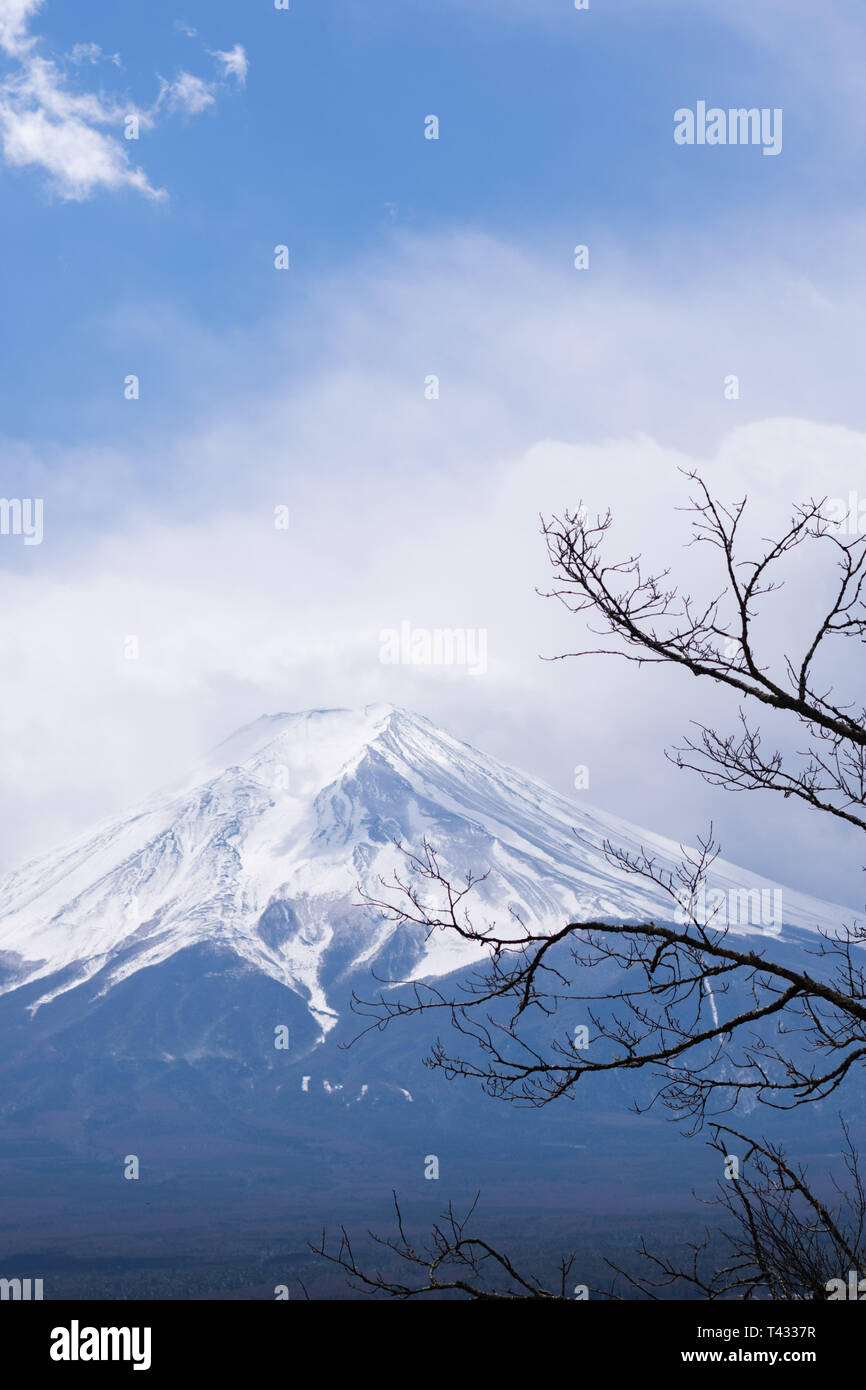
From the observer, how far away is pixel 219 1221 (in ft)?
620

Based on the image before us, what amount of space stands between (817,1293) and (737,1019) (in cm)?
186

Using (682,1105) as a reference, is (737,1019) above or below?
above

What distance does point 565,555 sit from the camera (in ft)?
24.6

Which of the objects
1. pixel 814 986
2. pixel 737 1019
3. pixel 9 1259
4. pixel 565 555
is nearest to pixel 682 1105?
pixel 737 1019

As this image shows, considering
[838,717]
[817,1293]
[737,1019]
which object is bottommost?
[817,1293]

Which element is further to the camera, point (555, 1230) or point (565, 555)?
point (555, 1230)

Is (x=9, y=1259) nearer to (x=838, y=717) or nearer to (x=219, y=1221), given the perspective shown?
(x=219, y=1221)
